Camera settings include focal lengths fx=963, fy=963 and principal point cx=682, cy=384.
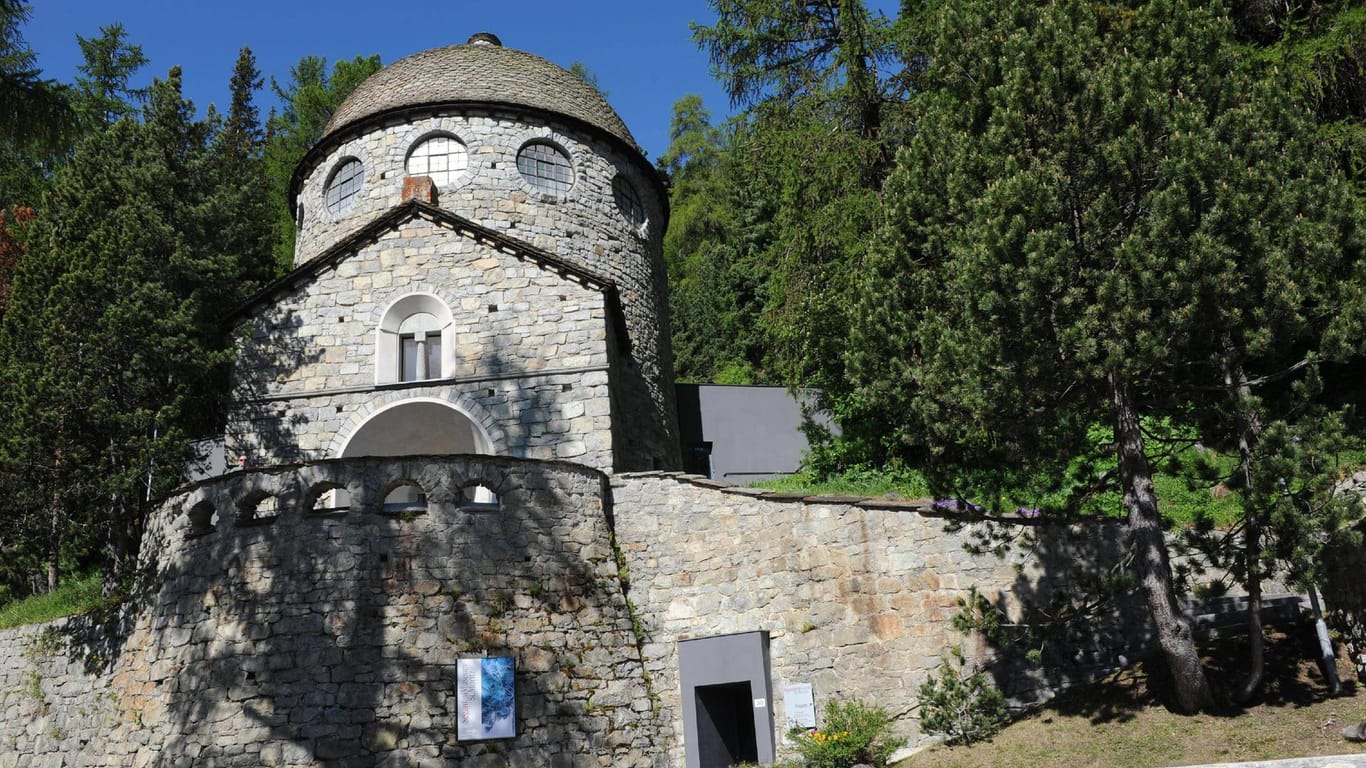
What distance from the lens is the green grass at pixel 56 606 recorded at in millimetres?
13470

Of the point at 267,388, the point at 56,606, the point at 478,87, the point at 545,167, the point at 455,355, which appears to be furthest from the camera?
the point at 478,87

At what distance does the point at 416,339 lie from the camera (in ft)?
50.9

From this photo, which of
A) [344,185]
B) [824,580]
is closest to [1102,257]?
[824,580]

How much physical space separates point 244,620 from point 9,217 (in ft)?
64.8

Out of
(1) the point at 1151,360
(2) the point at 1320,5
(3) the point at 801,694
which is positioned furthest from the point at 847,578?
(2) the point at 1320,5

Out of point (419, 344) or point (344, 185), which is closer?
point (419, 344)

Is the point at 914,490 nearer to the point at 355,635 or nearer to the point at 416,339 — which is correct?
the point at 416,339

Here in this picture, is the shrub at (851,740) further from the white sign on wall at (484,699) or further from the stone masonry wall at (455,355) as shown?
the stone masonry wall at (455,355)

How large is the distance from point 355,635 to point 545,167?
33.5 feet

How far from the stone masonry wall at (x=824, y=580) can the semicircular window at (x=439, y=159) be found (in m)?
7.59

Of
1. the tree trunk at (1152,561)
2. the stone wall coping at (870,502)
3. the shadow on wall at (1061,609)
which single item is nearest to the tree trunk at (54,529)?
the stone wall coping at (870,502)

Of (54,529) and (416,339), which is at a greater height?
(416,339)

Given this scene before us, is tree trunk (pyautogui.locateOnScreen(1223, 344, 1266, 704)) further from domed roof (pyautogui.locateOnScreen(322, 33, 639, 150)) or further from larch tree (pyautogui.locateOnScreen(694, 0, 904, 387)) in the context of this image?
domed roof (pyautogui.locateOnScreen(322, 33, 639, 150))

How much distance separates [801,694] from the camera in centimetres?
Result: 1135
